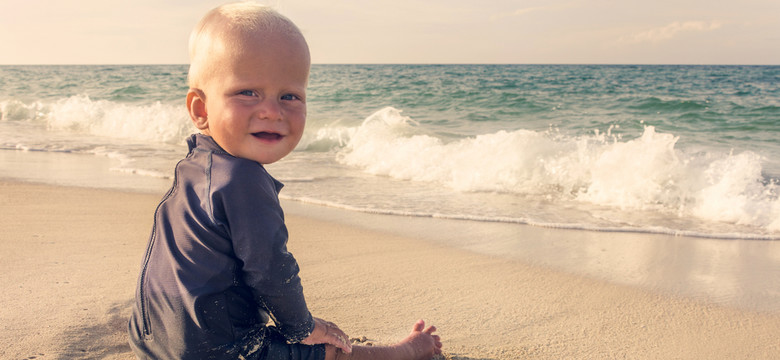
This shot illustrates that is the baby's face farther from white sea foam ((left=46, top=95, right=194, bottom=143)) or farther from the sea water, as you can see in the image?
white sea foam ((left=46, top=95, right=194, bottom=143))

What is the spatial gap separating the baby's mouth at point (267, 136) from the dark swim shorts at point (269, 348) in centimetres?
52

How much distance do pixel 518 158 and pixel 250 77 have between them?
545 cm

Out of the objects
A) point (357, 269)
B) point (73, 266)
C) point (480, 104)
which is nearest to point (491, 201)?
point (357, 269)

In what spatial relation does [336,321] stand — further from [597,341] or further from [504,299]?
[597,341]

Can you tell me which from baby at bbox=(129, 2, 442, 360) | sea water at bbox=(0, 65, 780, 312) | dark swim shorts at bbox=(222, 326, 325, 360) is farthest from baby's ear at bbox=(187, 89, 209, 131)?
sea water at bbox=(0, 65, 780, 312)

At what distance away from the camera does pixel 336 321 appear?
2.63 m

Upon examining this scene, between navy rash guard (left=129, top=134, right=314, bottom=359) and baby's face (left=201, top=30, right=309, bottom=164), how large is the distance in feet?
0.18

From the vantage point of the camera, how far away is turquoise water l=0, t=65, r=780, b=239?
514cm

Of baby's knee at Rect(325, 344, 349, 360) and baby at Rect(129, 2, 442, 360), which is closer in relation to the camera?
baby at Rect(129, 2, 442, 360)

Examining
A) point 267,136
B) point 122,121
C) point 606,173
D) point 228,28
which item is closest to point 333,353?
point 267,136

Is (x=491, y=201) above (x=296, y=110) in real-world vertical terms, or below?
below

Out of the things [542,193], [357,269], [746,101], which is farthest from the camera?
[746,101]

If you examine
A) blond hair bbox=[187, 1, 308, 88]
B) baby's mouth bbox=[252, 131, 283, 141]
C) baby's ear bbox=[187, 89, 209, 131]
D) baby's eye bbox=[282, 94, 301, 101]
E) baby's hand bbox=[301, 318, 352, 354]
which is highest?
blond hair bbox=[187, 1, 308, 88]

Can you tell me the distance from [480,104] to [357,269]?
40.4 feet
